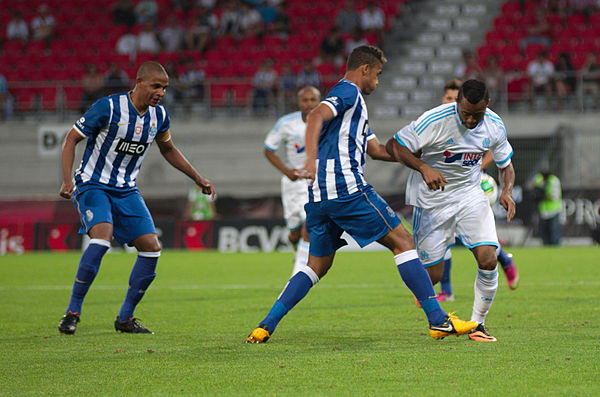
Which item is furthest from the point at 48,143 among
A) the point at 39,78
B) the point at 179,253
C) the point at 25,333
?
the point at 25,333

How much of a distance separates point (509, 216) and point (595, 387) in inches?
85.0

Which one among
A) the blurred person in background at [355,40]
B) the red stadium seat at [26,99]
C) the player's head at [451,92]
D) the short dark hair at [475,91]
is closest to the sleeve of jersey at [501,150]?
the short dark hair at [475,91]

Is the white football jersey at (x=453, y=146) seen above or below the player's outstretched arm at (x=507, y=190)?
above

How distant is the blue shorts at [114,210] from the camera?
694 cm

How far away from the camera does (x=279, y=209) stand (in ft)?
66.5

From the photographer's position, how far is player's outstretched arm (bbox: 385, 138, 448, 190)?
20.3ft

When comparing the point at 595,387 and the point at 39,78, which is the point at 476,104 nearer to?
the point at 595,387

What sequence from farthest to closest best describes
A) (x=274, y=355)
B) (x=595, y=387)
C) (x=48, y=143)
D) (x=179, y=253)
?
(x=48, y=143), (x=179, y=253), (x=274, y=355), (x=595, y=387)

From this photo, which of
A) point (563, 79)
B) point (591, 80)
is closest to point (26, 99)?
point (563, 79)

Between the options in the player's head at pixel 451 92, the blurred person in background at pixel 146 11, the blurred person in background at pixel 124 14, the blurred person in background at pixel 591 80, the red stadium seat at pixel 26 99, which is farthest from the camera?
the blurred person in background at pixel 124 14

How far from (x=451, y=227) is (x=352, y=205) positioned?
1.10 m

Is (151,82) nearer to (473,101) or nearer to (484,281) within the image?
(473,101)

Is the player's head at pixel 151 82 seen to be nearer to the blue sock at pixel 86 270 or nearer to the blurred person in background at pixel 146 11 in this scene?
the blue sock at pixel 86 270

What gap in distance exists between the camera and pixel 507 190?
6.59m
